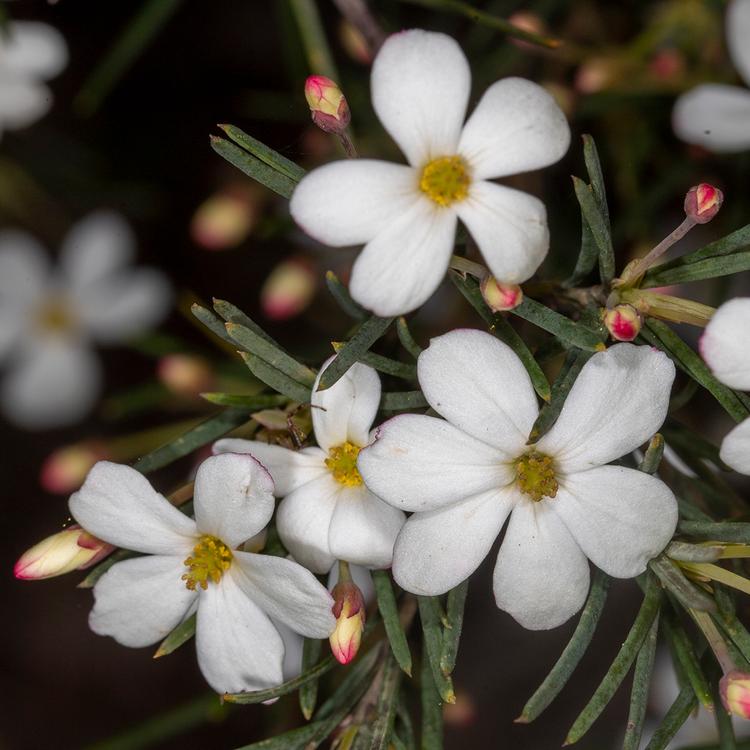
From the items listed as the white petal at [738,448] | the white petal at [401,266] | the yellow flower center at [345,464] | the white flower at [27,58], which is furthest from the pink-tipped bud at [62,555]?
the white flower at [27,58]

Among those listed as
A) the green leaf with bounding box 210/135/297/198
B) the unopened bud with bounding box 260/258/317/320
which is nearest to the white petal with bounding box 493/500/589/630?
the green leaf with bounding box 210/135/297/198

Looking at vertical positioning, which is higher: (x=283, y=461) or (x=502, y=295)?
(x=502, y=295)

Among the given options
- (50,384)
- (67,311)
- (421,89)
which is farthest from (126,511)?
(67,311)

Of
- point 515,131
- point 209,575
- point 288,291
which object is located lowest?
point 288,291

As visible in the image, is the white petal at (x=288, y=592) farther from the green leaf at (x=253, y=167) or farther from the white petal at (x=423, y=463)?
the green leaf at (x=253, y=167)

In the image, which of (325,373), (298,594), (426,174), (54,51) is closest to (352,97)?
(54,51)

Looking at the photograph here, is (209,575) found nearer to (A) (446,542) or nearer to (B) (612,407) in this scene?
(A) (446,542)
